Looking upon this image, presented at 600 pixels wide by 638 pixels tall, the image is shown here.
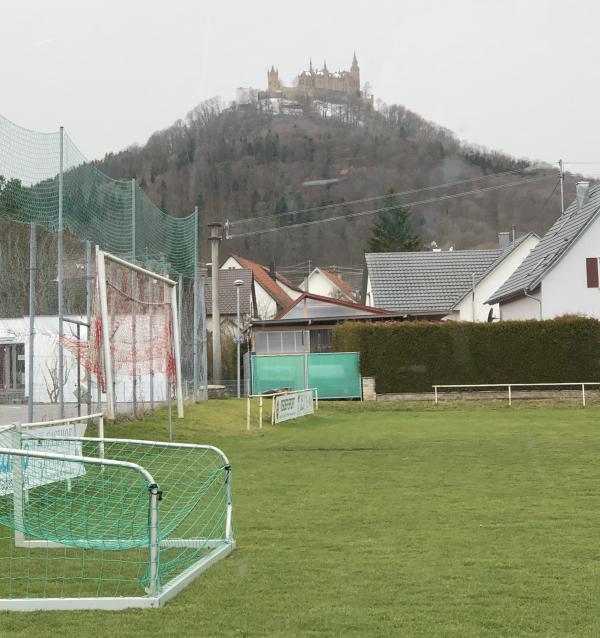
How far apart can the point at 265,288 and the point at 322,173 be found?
1797 cm

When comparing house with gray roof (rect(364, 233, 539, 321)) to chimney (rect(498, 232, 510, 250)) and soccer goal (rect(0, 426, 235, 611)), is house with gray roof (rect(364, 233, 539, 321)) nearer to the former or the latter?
chimney (rect(498, 232, 510, 250))

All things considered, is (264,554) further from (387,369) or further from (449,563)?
(387,369)

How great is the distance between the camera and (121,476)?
8.38 metres

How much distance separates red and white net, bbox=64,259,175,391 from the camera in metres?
15.4

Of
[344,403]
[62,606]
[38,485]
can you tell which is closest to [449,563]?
[62,606]

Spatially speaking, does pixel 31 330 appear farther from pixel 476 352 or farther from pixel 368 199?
pixel 368 199

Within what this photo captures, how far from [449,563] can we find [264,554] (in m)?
1.47

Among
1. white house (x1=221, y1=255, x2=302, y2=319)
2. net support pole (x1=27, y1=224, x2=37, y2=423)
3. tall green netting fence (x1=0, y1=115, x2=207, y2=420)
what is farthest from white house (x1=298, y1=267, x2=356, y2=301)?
net support pole (x1=27, y1=224, x2=37, y2=423)

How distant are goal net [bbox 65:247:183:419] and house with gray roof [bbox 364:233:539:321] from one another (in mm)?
29183

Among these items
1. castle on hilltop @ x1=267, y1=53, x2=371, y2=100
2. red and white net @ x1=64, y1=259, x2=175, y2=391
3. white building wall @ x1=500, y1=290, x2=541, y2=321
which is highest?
castle on hilltop @ x1=267, y1=53, x2=371, y2=100

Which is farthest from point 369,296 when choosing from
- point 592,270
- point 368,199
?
point 592,270

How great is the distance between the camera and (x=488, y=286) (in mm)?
50062

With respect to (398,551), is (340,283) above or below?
above

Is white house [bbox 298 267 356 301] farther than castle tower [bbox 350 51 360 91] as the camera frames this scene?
Yes
